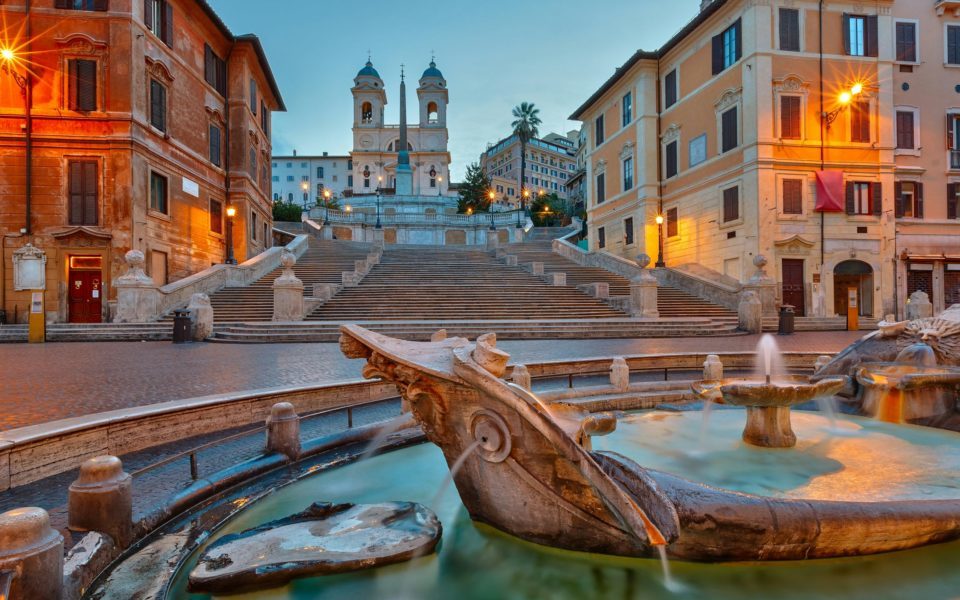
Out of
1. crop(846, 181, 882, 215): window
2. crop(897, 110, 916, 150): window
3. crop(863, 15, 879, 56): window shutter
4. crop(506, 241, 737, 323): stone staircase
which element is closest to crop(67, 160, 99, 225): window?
crop(506, 241, 737, 323): stone staircase

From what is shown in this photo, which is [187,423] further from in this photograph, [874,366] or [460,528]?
[874,366]

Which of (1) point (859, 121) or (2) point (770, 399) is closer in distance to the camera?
(2) point (770, 399)

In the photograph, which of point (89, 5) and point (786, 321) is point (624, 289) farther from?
point (89, 5)

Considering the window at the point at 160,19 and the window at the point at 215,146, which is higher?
the window at the point at 160,19

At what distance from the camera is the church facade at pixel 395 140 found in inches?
3123

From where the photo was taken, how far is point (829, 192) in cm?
2352

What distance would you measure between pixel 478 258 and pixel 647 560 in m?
26.5

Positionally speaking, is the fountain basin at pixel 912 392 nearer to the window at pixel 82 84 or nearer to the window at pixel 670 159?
the window at pixel 670 159

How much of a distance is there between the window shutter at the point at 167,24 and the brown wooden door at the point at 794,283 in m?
30.0

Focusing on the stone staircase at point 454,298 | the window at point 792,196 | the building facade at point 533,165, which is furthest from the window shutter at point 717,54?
the building facade at point 533,165

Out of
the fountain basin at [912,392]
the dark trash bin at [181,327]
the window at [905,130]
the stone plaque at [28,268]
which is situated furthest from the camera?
the window at [905,130]

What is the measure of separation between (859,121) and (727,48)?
23.2 feet

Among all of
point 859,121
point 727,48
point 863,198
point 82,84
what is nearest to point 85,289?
point 82,84

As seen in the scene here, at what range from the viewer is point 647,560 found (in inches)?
120
